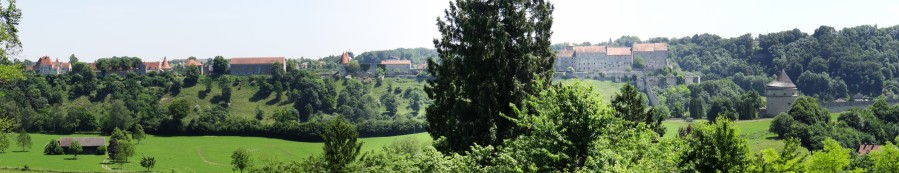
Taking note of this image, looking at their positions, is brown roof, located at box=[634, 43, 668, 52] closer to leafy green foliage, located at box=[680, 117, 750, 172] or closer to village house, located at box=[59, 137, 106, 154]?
village house, located at box=[59, 137, 106, 154]

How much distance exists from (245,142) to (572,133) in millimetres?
78757

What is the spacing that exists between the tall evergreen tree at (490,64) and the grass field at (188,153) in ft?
140

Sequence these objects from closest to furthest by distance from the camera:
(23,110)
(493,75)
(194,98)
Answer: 1. (493,75)
2. (23,110)
3. (194,98)

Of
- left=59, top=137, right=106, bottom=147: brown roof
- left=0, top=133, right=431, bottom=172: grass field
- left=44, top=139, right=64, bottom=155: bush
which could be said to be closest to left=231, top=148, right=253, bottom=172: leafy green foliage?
left=0, top=133, right=431, bottom=172: grass field

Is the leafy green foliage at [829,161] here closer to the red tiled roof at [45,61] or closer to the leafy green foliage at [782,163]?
the leafy green foliage at [782,163]

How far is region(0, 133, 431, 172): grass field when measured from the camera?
6956 centimetres

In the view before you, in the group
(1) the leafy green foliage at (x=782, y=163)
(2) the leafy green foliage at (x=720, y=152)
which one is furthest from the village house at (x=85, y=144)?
(1) the leafy green foliage at (x=782, y=163)

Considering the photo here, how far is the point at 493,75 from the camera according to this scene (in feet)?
74.0

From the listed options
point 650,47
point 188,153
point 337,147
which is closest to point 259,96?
point 188,153

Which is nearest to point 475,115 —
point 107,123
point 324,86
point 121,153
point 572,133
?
point 572,133

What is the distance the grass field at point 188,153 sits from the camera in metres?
69.6

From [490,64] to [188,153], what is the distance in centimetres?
6437

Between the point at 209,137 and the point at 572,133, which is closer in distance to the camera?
the point at 572,133

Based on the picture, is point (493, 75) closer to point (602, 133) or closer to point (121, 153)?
point (602, 133)
